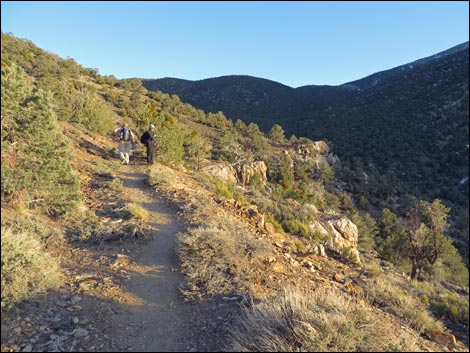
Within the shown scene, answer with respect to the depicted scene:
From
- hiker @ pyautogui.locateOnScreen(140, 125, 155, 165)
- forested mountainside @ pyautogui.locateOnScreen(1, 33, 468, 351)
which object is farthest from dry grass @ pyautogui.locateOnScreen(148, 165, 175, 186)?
hiker @ pyautogui.locateOnScreen(140, 125, 155, 165)

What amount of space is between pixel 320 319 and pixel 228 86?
73125 millimetres

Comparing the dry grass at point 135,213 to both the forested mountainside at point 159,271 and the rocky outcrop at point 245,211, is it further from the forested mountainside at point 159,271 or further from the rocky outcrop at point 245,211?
the rocky outcrop at point 245,211

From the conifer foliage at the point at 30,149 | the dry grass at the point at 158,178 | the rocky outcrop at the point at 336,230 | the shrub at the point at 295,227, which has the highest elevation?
the conifer foliage at the point at 30,149

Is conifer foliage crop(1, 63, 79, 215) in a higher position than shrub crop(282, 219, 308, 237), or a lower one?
higher

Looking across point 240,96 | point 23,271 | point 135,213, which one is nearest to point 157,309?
point 23,271

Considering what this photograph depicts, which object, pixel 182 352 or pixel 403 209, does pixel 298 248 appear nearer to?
pixel 182 352

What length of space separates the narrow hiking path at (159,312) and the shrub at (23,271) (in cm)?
100

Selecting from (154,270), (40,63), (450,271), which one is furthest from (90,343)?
(40,63)

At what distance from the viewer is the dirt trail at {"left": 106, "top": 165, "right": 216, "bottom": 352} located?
3502mm

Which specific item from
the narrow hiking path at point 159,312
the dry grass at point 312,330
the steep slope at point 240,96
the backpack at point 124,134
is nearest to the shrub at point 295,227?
the narrow hiking path at point 159,312

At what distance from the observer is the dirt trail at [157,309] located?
138 inches

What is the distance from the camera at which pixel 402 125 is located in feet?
141

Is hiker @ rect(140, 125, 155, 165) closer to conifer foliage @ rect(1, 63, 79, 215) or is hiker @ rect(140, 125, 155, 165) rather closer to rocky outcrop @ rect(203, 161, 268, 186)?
rocky outcrop @ rect(203, 161, 268, 186)

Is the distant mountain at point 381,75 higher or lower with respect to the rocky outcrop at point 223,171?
higher
